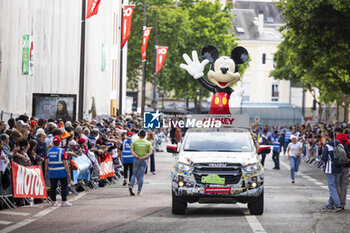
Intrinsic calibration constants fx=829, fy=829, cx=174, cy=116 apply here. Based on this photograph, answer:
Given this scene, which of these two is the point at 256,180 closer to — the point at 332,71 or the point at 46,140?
the point at 46,140

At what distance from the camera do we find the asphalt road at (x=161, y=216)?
46.4ft

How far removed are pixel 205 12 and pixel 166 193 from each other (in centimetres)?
6753

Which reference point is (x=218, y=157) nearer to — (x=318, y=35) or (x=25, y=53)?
(x=25, y=53)

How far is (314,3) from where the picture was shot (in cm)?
3288

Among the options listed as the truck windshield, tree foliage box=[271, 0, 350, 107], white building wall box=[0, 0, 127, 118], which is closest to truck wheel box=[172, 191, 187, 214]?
the truck windshield

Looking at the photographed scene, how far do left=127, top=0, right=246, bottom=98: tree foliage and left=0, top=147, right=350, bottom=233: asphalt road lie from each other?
2006 inches

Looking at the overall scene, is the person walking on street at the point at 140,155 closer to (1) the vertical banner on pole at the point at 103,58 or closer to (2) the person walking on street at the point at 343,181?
(2) the person walking on street at the point at 343,181

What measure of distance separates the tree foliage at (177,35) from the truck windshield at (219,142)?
53035mm

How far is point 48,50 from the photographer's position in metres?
38.3

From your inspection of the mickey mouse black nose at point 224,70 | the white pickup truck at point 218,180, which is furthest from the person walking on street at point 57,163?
the mickey mouse black nose at point 224,70

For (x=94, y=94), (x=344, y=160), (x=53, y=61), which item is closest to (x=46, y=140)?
(x=344, y=160)

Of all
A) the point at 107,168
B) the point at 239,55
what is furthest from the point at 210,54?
the point at 107,168

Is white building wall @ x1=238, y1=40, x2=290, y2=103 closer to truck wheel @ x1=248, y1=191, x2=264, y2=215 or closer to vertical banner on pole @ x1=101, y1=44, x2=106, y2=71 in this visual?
vertical banner on pole @ x1=101, y1=44, x2=106, y2=71

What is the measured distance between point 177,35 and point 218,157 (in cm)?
5871
